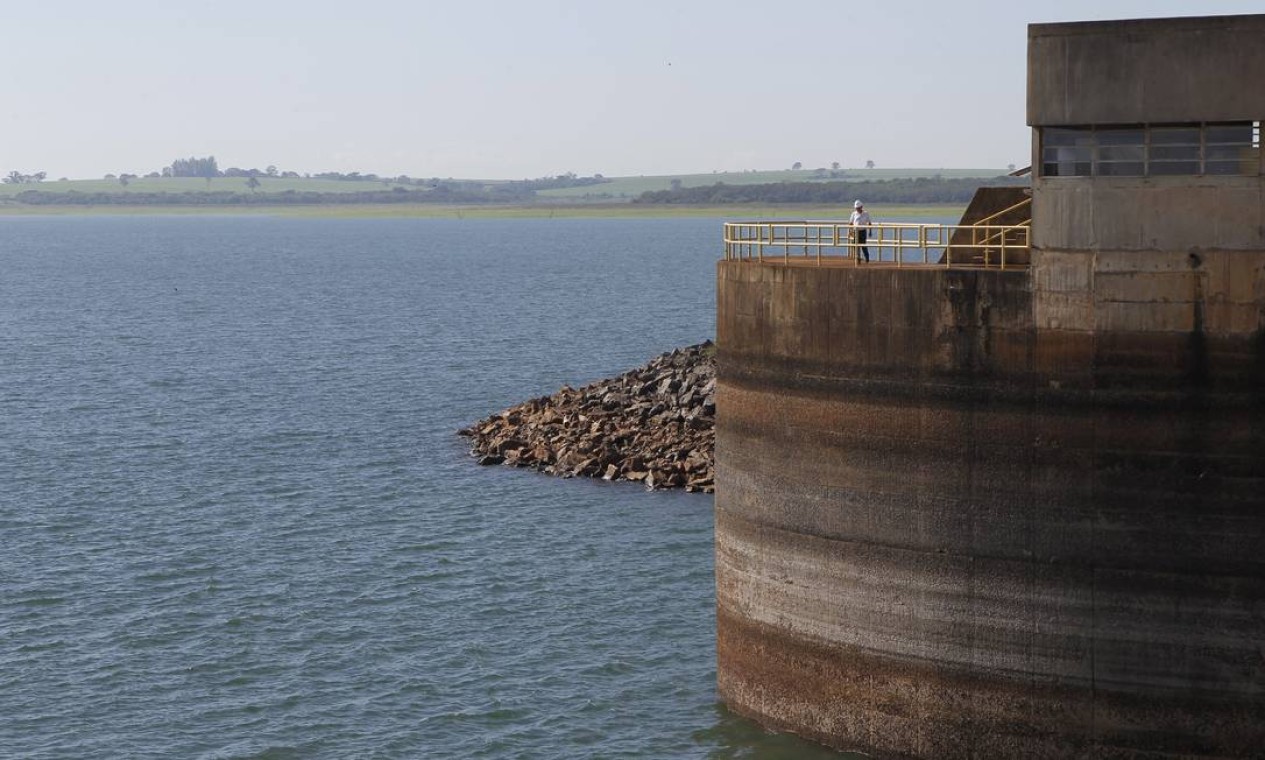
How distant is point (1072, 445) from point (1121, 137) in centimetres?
447

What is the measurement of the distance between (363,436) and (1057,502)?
142 ft

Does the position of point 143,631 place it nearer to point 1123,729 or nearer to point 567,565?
point 567,565

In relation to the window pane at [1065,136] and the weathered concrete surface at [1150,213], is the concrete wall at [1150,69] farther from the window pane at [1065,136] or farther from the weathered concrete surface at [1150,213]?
the weathered concrete surface at [1150,213]

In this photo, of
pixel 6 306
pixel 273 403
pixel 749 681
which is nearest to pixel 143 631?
pixel 749 681

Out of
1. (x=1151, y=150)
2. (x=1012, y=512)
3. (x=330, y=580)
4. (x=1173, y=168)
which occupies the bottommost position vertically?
(x=330, y=580)

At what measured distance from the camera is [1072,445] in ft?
79.7

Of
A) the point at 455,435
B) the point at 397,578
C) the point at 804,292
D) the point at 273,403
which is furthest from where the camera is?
the point at 273,403

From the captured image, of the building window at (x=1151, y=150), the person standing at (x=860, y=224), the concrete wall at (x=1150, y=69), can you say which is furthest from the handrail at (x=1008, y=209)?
the concrete wall at (x=1150, y=69)

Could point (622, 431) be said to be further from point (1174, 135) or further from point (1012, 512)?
point (1174, 135)

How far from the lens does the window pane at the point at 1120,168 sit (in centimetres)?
2483

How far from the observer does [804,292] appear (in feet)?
88.3

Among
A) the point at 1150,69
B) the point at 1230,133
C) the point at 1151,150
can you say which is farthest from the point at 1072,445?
the point at 1150,69

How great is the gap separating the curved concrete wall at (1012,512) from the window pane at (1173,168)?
148cm

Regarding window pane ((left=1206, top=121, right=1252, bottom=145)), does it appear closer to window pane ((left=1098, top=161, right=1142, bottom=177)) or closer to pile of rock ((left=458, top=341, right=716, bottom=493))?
window pane ((left=1098, top=161, right=1142, bottom=177))
